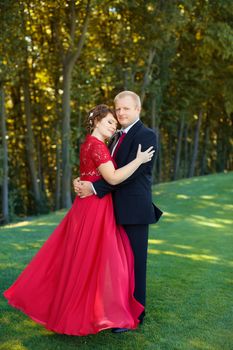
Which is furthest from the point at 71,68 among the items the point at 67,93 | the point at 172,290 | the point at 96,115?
the point at 96,115

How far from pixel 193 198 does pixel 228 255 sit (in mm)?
7545

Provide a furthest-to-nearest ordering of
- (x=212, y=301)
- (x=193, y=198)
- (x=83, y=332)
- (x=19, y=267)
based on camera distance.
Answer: (x=193, y=198) → (x=19, y=267) → (x=212, y=301) → (x=83, y=332)

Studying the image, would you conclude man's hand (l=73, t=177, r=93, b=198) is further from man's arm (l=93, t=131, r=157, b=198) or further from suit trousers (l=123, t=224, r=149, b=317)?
suit trousers (l=123, t=224, r=149, b=317)

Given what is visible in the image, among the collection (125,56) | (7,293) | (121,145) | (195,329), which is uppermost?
(125,56)

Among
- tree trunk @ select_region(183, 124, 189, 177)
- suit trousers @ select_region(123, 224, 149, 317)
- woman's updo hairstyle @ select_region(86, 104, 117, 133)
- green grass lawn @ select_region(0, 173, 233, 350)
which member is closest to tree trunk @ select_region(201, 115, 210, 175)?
tree trunk @ select_region(183, 124, 189, 177)

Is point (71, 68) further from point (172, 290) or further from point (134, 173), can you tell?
point (134, 173)

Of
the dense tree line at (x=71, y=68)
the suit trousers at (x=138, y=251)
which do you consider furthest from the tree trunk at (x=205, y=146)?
the suit trousers at (x=138, y=251)

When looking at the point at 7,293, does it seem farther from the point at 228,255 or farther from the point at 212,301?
the point at 228,255

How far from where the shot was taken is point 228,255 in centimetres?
803

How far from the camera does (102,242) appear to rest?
4.41m

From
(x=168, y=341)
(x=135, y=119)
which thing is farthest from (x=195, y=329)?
(x=135, y=119)

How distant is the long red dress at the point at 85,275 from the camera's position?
4199 millimetres

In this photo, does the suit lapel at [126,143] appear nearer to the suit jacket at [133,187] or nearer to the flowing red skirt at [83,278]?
the suit jacket at [133,187]

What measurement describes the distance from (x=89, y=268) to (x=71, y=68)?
39.6ft
